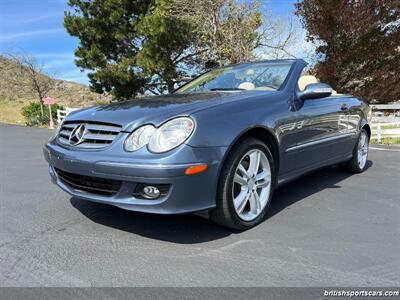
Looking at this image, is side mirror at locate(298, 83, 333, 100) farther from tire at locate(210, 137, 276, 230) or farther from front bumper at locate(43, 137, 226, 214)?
front bumper at locate(43, 137, 226, 214)

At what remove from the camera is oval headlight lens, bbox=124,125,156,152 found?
274 centimetres

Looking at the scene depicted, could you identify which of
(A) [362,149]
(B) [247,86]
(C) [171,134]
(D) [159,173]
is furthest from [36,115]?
(D) [159,173]

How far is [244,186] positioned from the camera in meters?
3.18

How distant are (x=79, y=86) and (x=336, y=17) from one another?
135 feet

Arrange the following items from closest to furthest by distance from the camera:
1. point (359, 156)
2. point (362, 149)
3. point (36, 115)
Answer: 1. point (359, 156)
2. point (362, 149)
3. point (36, 115)

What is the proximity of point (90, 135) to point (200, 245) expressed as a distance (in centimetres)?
122

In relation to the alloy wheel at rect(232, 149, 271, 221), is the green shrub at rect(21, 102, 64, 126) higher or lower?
higher

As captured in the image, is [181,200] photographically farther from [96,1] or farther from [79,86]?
[79,86]

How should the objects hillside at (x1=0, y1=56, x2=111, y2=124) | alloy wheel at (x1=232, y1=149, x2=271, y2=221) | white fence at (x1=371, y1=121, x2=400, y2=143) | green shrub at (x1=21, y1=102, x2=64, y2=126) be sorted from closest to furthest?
alloy wheel at (x1=232, y1=149, x2=271, y2=221)
white fence at (x1=371, y1=121, x2=400, y2=143)
green shrub at (x1=21, y1=102, x2=64, y2=126)
hillside at (x1=0, y1=56, x2=111, y2=124)

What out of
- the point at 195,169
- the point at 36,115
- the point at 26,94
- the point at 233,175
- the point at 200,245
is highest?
the point at 26,94

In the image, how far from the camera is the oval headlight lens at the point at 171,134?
2.69 metres

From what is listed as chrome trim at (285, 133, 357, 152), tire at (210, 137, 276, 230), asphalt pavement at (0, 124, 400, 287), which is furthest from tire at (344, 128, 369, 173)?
tire at (210, 137, 276, 230)

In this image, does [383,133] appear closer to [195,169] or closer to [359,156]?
[359,156]

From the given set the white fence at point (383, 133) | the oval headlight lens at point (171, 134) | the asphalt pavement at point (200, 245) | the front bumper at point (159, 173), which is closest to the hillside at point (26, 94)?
the white fence at point (383, 133)
